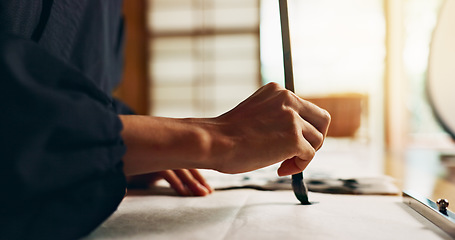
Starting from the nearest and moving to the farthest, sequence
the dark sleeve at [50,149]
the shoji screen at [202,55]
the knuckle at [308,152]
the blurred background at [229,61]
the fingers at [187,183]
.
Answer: the dark sleeve at [50,149], the knuckle at [308,152], the fingers at [187,183], the blurred background at [229,61], the shoji screen at [202,55]

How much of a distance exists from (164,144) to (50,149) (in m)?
0.09

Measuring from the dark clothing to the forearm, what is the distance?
0.01m

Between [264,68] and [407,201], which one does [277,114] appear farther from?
[264,68]

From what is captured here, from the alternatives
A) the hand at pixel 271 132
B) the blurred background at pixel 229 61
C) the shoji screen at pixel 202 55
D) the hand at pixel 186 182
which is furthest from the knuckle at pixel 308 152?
the shoji screen at pixel 202 55

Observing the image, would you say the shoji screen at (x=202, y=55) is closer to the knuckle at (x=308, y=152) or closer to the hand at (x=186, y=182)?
the hand at (x=186, y=182)

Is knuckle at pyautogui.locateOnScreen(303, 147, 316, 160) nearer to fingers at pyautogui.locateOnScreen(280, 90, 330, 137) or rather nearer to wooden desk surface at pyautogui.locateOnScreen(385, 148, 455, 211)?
fingers at pyautogui.locateOnScreen(280, 90, 330, 137)

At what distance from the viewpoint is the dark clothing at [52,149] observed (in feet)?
0.90

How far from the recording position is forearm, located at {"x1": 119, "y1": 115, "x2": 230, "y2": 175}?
0.33m

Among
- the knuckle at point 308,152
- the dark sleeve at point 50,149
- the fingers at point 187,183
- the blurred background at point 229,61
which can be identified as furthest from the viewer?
the blurred background at point 229,61

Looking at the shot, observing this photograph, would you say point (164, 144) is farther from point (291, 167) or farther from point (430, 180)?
point (430, 180)

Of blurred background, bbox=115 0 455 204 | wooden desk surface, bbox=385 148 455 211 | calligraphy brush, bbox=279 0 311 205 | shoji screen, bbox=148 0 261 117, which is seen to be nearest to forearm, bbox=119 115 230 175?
calligraphy brush, bbox=279 0 311 205

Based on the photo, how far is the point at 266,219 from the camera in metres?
0.37

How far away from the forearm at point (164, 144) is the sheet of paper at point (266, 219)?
0.19ft

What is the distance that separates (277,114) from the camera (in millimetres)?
385
